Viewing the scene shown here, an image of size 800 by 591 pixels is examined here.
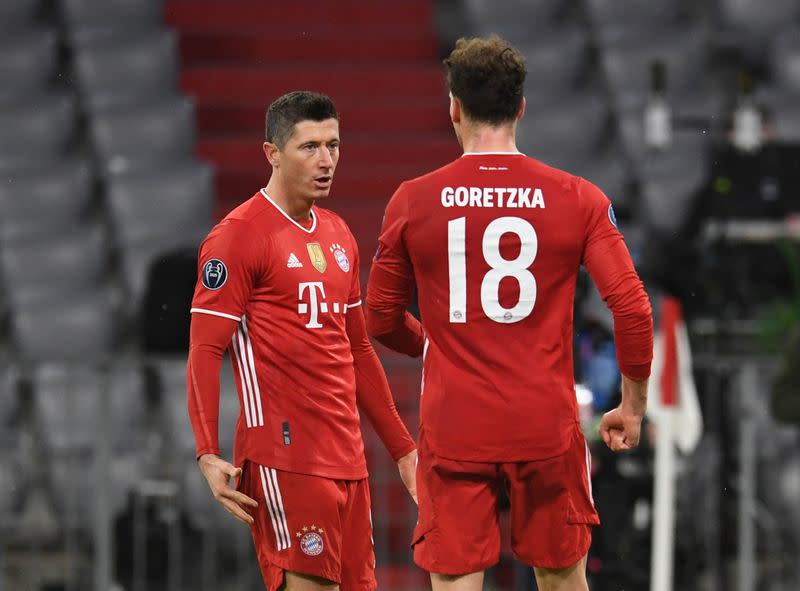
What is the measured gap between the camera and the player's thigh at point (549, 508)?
4.20m

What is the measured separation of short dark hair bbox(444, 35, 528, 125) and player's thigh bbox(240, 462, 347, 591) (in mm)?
1232

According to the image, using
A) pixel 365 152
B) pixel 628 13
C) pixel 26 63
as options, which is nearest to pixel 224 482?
pixel 365 152

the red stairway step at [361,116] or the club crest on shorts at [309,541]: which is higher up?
the red stairway step at [361,116]

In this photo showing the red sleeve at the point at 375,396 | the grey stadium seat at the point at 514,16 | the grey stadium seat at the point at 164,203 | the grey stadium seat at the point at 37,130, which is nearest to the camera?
the red sleeve at the point at 375,396

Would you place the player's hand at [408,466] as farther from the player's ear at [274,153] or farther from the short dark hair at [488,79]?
the short dark hair at [488,79]

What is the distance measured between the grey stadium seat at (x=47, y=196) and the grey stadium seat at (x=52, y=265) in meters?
0.19

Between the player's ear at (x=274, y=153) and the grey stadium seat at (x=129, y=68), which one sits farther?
the grey stadium seat at (x=129, y=68)

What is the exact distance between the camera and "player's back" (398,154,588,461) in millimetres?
4117

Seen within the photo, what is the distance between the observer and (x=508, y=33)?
39.0 feet

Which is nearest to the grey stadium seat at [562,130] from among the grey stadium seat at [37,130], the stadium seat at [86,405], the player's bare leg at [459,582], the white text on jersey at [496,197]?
the grey stadium seat at [37,130]

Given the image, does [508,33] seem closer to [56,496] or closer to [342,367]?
[56,496]

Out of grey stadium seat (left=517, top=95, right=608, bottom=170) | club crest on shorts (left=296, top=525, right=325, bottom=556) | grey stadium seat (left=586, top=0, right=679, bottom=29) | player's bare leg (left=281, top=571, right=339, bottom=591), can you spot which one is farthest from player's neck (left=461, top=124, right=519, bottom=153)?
grey stadium seat (left=586, top=0, right=679, bottom=29)

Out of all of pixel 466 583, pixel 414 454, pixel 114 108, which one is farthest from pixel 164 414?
pixel 466 583

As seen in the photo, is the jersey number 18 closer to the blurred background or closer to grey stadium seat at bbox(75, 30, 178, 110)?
the blurred background
